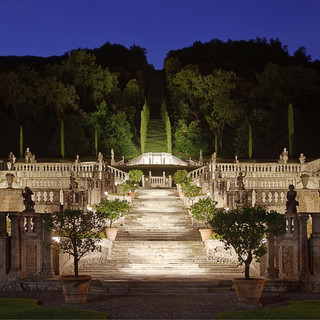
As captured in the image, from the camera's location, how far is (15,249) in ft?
54.3

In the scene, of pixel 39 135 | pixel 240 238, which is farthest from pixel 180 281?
pixel 39 135

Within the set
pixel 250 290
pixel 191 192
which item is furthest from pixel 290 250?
pixel 191 192

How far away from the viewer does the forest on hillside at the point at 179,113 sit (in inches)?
2367

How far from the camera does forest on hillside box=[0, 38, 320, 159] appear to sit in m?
60.1

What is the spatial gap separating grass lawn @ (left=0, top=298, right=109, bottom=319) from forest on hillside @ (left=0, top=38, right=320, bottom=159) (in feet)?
142

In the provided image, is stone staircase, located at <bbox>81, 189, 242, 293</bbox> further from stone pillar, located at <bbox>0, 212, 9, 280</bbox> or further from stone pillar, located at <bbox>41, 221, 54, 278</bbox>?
stone pillar, located at <bbox>0, 212, 9, 280</bbox>

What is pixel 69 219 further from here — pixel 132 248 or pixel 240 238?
pixel 132 248

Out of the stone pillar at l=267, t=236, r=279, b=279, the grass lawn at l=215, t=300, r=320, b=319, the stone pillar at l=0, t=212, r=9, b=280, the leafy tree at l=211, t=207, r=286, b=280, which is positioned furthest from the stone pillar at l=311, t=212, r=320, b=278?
the stone pillar at l=0, t=212, r=9, b=280

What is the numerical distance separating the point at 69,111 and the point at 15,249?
5091cm

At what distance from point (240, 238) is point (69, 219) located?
4.17m

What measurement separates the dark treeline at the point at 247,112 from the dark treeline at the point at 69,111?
634cm

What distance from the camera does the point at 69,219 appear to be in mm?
14656

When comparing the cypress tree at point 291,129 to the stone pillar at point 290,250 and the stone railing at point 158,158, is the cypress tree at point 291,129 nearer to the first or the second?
the stone railing at point 158,158

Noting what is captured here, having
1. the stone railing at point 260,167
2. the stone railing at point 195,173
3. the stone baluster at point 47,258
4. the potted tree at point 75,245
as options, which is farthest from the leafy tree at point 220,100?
the potted tree at point 75,245
